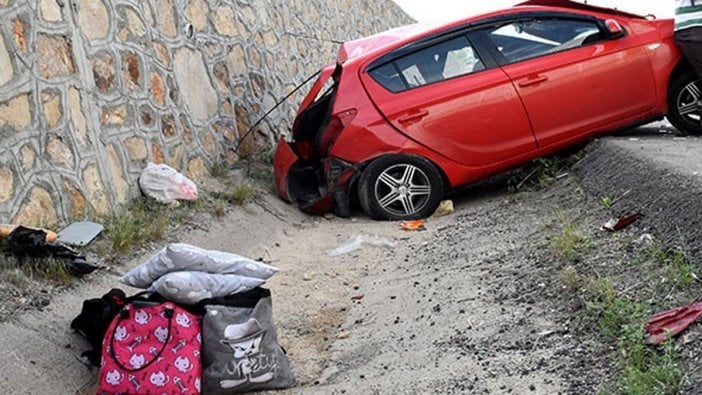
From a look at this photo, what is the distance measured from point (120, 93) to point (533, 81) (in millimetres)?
3549

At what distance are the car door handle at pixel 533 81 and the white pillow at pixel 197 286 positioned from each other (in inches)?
160

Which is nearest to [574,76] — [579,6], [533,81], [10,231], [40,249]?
[533,81]

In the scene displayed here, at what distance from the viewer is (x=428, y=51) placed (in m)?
7.61

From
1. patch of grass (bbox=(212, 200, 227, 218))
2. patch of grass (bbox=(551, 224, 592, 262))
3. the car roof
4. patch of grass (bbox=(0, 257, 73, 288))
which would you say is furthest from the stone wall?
patch of grass (bbox=(551, 224, 592, 262))

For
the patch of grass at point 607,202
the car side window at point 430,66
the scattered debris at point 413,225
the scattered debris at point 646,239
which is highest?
the car side window at point 430,66

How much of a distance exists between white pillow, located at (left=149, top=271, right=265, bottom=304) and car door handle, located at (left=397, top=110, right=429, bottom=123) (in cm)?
355

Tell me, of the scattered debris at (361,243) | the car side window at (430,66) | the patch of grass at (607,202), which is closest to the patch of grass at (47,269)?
the scattered debris at (361,243)

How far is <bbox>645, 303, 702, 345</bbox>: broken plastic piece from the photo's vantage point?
3277 millimetres

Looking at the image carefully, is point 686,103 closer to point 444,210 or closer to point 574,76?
point 574,76

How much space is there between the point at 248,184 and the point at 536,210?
284cm

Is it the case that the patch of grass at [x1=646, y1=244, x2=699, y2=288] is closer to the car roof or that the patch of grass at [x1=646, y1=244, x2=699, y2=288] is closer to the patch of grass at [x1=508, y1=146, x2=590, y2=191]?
the patch of grass at [x1=508, y1=146, x2=590, y2=191]

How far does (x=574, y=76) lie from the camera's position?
7438 millimetres

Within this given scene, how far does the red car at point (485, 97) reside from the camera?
7414mm

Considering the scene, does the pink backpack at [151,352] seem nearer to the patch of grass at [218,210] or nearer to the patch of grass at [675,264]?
the patch of grass at [675,264]
